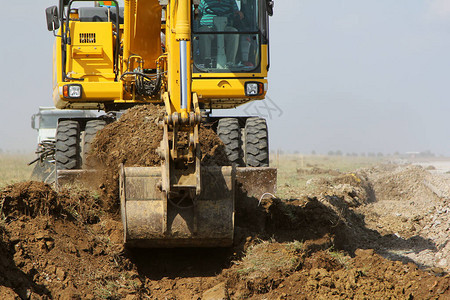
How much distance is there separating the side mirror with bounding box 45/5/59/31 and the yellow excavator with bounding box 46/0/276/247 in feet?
0.05

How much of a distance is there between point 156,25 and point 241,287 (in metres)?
4.57

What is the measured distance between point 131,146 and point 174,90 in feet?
4.79

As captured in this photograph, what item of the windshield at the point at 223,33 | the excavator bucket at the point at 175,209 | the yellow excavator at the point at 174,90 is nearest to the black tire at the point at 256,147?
the yellow excavator at the point at 174,90

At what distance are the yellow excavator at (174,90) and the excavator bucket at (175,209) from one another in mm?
10

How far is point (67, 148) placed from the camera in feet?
27.9

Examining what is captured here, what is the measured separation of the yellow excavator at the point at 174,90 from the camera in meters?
6.00

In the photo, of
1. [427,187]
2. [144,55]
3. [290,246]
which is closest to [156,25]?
[144,55]

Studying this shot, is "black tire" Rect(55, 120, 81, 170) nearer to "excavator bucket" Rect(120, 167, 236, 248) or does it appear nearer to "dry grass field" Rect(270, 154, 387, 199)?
"excavator bucket" Rect(120, 167, 236, 248)

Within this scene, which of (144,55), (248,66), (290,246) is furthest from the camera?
(144,55)

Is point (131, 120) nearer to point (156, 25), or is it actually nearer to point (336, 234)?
point (156, 25)

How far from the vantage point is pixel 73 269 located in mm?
5887

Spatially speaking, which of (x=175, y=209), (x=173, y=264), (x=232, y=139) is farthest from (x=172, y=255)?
(x=232, y=139)

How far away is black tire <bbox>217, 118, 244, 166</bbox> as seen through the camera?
27.7 feet

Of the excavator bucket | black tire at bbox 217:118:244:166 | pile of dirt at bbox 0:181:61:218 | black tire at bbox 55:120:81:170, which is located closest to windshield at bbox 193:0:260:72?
black tire at bbox 217:118:244:166
